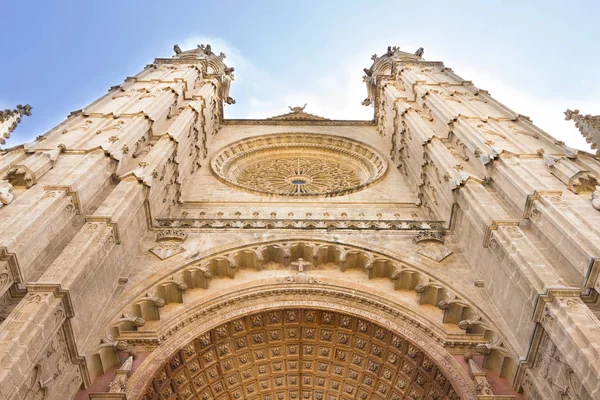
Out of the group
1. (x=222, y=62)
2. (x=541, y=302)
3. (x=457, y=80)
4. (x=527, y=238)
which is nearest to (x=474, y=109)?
(x=457, y=80)

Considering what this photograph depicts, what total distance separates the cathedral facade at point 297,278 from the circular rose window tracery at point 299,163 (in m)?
4.20

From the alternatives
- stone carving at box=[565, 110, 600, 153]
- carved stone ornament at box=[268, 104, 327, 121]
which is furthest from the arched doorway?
carved stone ornament at box=[268, 104, 327, 121]

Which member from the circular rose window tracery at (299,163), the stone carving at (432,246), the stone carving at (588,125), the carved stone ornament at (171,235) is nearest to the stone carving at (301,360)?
the stone carving at (432,246)

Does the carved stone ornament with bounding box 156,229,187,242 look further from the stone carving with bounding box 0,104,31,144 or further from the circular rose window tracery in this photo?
the stone carving with bounding box 0,104,31,144

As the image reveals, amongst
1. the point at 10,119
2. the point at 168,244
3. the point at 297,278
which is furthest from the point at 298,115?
the point at 297,278

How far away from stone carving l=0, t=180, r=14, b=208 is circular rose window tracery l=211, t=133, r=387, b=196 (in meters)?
9.29

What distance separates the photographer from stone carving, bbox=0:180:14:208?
9250mm

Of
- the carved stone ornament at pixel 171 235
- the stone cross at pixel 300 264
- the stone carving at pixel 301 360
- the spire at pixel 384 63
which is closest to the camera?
the stone carving at pixel 301 360

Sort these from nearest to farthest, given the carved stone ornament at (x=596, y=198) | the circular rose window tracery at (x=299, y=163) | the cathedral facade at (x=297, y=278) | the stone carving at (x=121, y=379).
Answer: the cathedral facade at (x=297, y=278), the stone carving at (x=121, y=379), the carved stone ornament at (x=596, y=198), the circular rose window tracery at (x=299, y=163)

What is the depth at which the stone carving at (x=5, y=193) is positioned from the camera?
9250 millimetres

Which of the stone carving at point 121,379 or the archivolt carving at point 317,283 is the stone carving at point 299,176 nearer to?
the archivolt carving at point 317,283

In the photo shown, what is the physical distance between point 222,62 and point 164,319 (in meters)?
21.5

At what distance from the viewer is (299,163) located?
71.8ft

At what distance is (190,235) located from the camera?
1262 centimetres
